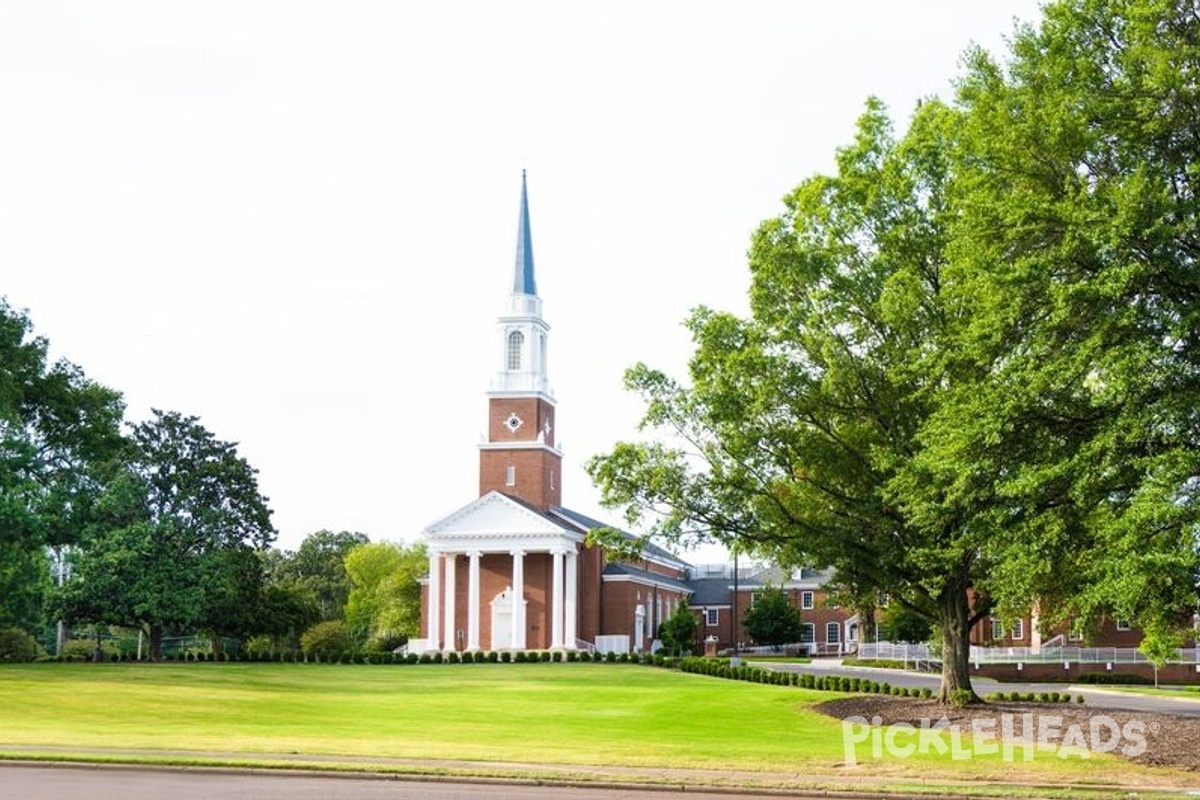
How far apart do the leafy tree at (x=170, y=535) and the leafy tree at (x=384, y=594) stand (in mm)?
19021

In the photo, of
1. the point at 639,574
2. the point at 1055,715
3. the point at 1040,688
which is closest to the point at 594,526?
the point at 639,574

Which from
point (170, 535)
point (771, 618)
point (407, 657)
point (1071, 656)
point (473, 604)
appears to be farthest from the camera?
point (771, 618)

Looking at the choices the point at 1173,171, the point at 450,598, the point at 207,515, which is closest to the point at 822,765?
the point at 1173,171

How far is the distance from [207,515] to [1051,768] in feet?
177

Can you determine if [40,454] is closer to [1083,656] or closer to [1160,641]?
[1083,656]

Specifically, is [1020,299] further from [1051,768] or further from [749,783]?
[749,783]

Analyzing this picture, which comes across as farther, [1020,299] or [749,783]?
[1020,299]

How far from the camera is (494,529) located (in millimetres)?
84375

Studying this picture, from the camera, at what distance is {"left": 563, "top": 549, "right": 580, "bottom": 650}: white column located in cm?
8262

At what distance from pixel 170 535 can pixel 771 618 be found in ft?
138

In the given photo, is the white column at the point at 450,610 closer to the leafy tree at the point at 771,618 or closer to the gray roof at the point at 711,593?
the leafy tree at the point at 771,618

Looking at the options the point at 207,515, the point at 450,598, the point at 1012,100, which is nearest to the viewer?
the point at 1012,100

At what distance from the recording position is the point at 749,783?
20.3 meters

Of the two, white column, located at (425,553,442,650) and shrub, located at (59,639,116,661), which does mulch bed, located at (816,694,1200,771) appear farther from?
white column, located at (425,553,442,650)
